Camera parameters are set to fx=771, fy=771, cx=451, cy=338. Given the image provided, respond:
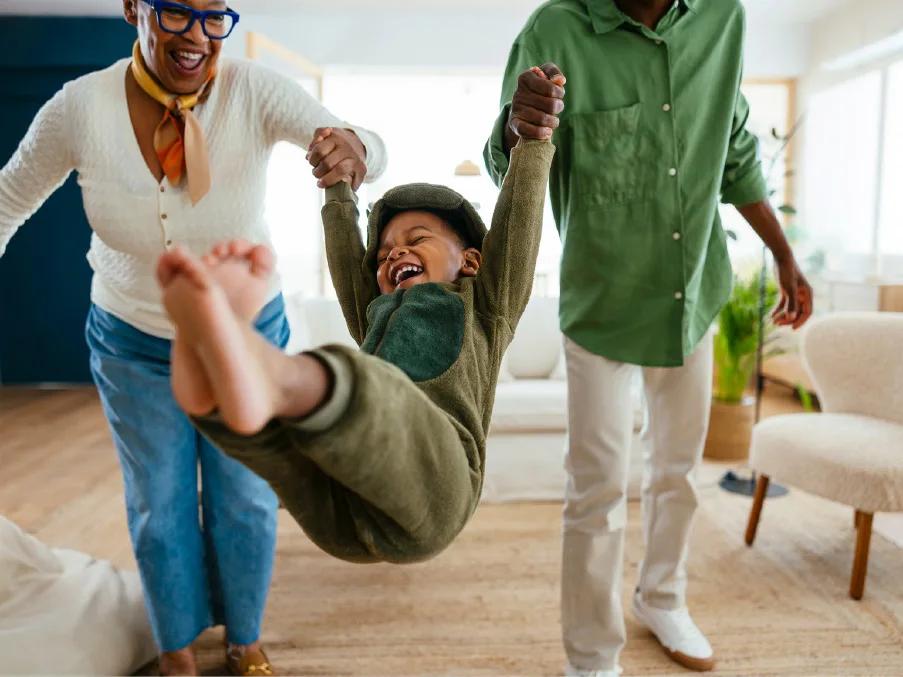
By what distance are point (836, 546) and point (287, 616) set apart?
5.78 ft

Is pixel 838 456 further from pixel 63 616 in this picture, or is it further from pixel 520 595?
pixel 63 616

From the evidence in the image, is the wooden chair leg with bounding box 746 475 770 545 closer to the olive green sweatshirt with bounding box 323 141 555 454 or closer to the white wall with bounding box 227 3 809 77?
the olive green sweatshirt with bounding box 323 141 555 454

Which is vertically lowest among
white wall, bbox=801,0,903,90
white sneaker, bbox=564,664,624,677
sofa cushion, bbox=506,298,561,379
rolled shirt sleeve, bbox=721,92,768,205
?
white sneaker, bbox=564,664,624,677

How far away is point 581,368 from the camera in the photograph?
161 cm

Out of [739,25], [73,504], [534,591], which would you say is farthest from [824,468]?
[73,504]

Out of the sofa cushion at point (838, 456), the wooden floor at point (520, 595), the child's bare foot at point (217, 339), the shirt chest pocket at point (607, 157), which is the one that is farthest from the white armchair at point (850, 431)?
the child's bare foot at point (217, 339)

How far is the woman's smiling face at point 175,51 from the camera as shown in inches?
40.9

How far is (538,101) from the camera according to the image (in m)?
0.85

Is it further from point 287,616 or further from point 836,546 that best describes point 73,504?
point 836,546

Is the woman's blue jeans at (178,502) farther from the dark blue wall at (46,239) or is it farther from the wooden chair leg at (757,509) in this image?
the dark blue wall at (46,239)

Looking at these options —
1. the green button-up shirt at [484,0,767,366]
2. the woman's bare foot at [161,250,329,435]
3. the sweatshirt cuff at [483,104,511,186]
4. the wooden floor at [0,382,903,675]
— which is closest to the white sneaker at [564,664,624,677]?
the wooden floor at [0,382,903,675]

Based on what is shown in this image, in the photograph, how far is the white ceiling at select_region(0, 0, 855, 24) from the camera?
4691 millimetres

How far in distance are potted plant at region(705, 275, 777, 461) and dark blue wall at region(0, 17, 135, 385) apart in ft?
13.1

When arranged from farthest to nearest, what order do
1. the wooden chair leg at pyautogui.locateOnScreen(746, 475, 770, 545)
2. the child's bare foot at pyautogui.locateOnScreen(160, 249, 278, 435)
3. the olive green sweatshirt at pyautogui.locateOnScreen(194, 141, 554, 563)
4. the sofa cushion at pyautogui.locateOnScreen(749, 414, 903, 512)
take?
the wooden chair leg at pyautogui.locateOnScreen(746, 475, 770, 545) < the sofa cushion at pyautogui.locateOnScreen(749, 414, 903, 512) < the olive green sweatshirt at pyautogui.locateOnScreen(194, 141, 554, 563) < the child's bare foot at pyautogui.locateOnScreen(160, 249, 278, 435)
